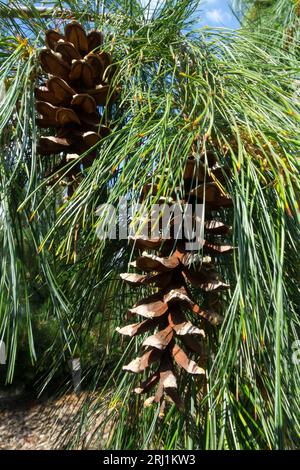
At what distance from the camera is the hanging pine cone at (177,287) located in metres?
0.38

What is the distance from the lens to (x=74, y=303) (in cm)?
52

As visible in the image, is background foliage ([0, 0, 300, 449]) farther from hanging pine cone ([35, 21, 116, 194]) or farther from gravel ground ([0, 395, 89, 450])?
gravel ground ([0, 395, 89, 450])

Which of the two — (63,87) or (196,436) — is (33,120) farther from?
(196,436)

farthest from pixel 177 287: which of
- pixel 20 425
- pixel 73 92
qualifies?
pixel 20 425

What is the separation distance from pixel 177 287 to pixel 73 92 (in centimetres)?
21

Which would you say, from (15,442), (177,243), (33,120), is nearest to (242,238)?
(177,243)

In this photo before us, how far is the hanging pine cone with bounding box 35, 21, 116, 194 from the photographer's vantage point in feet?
1.51

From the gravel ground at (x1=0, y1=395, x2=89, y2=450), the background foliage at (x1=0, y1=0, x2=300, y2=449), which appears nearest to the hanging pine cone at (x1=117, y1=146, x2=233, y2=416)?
the background foliage at (x1=0, y1=0, x2=300, y2=449)

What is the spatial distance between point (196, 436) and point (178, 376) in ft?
0.16

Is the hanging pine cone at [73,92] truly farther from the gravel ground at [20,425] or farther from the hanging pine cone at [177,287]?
the gravel ground at [20,425]

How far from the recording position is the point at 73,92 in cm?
47

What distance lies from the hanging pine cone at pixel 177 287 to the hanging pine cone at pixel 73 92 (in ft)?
0.35

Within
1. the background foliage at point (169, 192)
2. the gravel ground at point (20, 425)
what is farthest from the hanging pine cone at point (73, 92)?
the gravel ground at point (20, 425)

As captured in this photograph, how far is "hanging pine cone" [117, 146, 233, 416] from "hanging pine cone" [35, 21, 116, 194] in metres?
0.11
